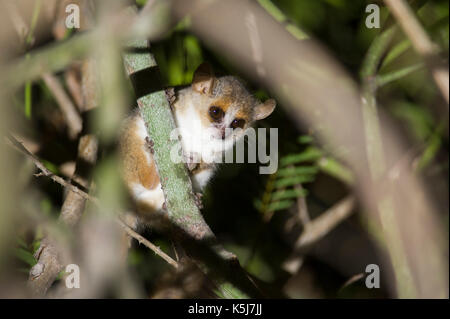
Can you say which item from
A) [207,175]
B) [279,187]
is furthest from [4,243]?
[279,187]

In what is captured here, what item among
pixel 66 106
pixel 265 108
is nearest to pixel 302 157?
pixel 265 108

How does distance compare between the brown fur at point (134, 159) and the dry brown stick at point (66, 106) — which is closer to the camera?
the brown fur at point (134, 159)

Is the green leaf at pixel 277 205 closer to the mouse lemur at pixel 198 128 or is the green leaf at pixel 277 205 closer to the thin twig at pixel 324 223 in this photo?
the thin twig at pixel 324 223

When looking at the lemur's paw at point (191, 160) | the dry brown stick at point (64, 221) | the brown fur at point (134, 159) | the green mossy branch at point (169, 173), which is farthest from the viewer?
the lemur's paw at point (191, 160)

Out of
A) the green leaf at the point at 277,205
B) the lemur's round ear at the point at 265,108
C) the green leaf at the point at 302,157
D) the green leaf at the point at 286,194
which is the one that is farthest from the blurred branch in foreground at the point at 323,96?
the green leaf at the point at 277,205

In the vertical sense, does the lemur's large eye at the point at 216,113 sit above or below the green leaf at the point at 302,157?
above

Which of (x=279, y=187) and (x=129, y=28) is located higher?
(x=129, y=28)

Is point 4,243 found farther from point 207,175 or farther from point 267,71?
point 267,71
